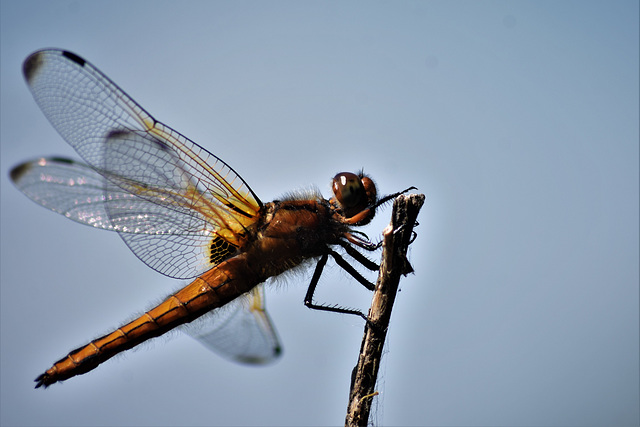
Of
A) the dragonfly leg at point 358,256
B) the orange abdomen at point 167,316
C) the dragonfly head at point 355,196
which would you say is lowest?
the orange abdomen at point 167,316

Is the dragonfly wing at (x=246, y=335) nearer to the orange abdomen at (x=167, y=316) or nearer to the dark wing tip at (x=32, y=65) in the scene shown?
the orange abdomen at (x=167, y=316)

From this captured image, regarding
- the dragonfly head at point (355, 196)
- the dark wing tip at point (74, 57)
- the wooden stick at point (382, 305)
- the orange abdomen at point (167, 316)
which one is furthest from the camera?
the dragonfly head at point (355, 196)

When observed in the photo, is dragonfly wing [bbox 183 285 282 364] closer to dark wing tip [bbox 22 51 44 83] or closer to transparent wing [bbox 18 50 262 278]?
transparent wing [bbox 18 50 262 278]

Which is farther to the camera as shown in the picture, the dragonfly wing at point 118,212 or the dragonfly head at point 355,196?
the dragonfly head at point 355,196

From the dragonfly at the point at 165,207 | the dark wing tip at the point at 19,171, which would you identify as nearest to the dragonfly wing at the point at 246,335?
the dragonfly at the point at 165,207

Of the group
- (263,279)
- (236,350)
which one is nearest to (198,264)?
(263,279)

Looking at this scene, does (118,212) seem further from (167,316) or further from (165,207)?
(167,316)

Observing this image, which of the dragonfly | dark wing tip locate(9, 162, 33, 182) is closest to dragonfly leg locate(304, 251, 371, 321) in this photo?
the dragonfly

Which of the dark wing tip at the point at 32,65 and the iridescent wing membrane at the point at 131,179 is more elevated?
the dark wing tip at the point at 32,65
